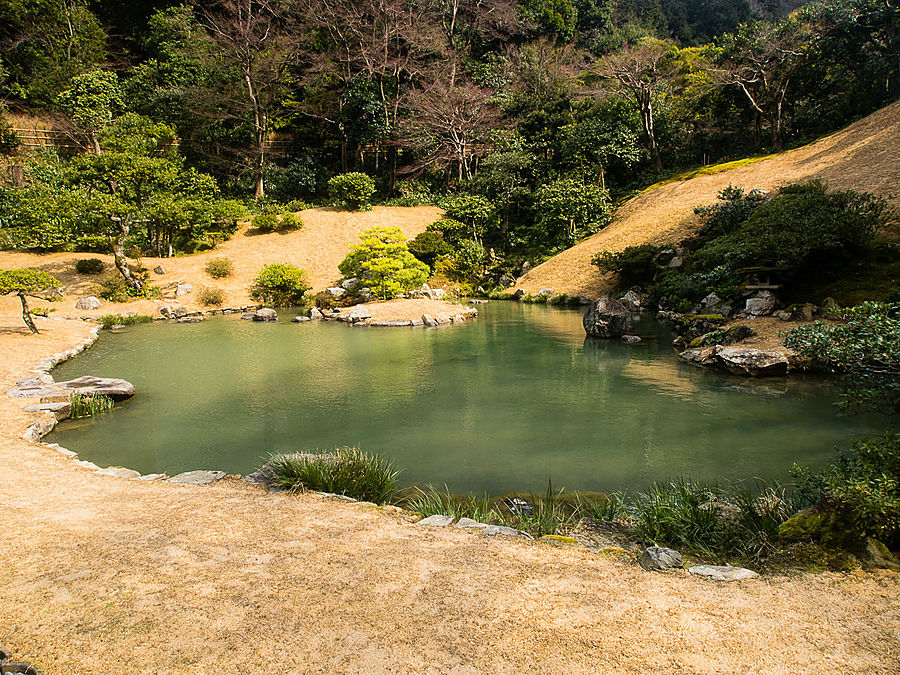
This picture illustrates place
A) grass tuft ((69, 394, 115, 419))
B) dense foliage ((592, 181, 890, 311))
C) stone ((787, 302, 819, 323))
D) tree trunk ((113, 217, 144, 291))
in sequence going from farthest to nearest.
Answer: tree trunk ((113, 217, 144, 291))
dense foliage ((592, 181, 890, 311))
stone ((787, 302, 819, 323))
grass tuft ((69, 394, 115, 419))

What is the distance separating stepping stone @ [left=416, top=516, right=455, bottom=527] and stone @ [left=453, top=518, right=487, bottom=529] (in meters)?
0.08

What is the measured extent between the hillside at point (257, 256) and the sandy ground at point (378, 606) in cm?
1423

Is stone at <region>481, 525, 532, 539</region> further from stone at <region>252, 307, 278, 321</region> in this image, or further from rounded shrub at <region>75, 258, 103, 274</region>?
rounded shrub at <region>75, 258, 103, 274</region>

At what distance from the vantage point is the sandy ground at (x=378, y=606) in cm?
206

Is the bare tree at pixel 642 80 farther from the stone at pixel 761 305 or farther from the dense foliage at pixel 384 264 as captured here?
the stone at pixel 761 305

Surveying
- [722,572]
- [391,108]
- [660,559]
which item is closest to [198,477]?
[660,559]

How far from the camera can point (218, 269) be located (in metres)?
17.7

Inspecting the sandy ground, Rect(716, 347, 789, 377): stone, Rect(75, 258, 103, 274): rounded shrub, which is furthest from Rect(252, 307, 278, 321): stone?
Rect(716, 347, 789, 377): stone

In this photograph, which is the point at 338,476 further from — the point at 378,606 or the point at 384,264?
the point at 384,264

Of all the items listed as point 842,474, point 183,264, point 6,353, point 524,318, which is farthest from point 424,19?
point 842,474

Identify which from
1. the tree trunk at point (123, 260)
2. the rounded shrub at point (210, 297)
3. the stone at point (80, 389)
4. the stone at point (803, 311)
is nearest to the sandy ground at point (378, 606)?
the stone at point (80, 389)

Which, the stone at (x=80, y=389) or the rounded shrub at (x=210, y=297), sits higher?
the rounded shrub at (x=210, y=297)

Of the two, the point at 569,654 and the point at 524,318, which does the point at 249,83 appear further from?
the point at 569,654

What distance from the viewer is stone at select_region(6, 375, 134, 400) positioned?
6.65m
